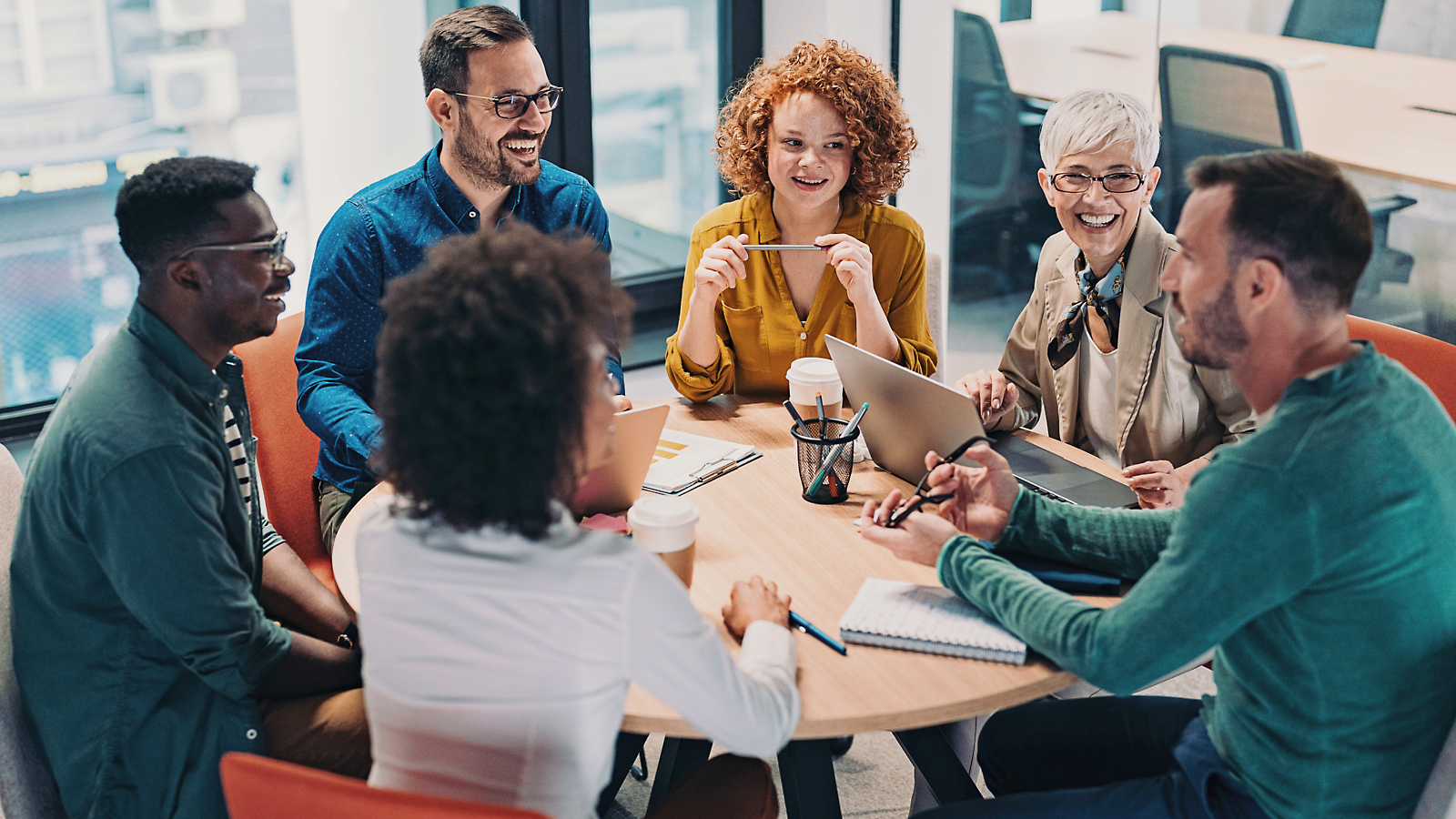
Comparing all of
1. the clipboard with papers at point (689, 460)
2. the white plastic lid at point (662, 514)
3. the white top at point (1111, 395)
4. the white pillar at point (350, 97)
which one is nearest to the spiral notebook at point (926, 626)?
the white plastic lid at point (662, 514)

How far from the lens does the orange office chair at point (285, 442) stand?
7.71ft

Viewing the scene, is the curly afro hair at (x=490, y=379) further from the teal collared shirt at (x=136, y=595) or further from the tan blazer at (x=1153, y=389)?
the tan blazer at (x=1153, y=389)

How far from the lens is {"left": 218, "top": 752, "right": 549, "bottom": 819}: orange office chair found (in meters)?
1.02

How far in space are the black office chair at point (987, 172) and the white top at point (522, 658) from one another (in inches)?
131

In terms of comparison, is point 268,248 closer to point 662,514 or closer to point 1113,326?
point 662,514

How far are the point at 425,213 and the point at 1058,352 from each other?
1341mm

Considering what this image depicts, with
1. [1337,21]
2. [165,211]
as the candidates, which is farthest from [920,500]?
[1337,21]

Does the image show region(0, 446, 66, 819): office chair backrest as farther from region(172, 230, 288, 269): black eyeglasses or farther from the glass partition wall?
the glass partition wall

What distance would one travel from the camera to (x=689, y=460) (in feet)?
6.80

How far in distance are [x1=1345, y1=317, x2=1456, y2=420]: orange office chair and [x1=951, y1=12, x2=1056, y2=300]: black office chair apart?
6.63 feet

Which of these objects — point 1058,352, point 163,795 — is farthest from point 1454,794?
point 163,795

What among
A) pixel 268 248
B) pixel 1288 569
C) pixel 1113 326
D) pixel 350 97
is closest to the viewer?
pixel 1288 569

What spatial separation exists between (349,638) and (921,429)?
3.42 ft

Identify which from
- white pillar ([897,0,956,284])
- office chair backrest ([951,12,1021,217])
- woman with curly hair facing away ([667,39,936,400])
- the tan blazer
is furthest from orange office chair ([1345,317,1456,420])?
office chair backrest ([951,12,1021,217])
